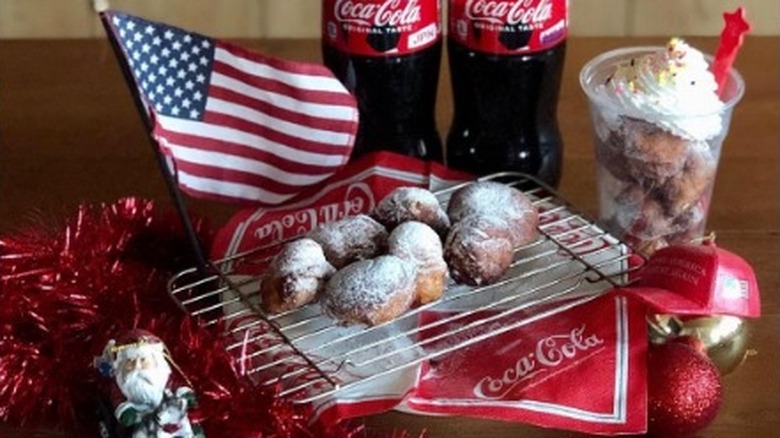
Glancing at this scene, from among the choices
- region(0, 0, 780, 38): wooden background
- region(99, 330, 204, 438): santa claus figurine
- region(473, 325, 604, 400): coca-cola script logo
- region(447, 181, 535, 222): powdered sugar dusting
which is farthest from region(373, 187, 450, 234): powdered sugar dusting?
region(0, 0, 780, 38): wooden background

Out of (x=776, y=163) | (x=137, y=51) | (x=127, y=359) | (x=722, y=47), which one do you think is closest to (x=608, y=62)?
(x=722, y=47)

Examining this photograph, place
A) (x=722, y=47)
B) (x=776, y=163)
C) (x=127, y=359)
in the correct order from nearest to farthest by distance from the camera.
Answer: (x=127, y=359) < (x=722, y=47) < (x=776, y=163)

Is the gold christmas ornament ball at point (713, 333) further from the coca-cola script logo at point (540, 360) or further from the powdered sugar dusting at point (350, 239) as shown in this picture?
the powdered sugar dusting at point (350, 239)

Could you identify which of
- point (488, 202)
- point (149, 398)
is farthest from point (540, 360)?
point (149, 398)

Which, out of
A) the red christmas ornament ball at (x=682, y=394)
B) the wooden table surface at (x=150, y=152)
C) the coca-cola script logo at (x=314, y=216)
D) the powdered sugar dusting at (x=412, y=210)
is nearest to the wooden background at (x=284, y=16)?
the wooden table surface at (x=150, y=152)

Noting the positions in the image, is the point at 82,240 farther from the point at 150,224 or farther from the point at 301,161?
the point at 301,161

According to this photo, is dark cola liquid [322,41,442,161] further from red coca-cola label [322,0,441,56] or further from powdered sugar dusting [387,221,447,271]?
powdered sugar dusting [387,221,447,271]
